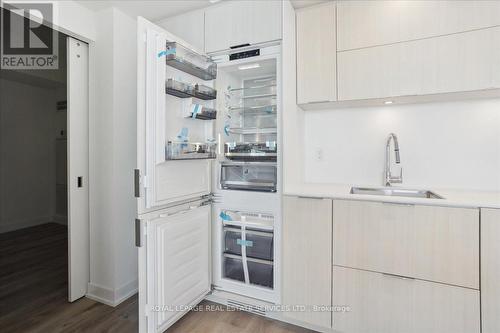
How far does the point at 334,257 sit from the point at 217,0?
6.82 ft

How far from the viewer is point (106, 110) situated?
2.16 m

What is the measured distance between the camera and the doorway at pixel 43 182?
2.18m

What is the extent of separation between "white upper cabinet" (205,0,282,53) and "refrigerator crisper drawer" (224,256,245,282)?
1.78 metres

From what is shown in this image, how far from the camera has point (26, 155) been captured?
4445 mm

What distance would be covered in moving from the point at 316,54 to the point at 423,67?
0.73 m

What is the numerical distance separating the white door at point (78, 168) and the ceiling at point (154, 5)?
0.35m

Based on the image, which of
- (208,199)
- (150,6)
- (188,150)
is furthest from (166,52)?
(208,199)

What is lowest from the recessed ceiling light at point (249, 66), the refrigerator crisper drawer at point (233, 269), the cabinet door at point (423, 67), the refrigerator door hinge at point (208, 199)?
the refrigerator crisper drawer at point (233, 269)

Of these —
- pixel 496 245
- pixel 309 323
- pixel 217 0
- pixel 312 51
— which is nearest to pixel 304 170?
pixel 312 51

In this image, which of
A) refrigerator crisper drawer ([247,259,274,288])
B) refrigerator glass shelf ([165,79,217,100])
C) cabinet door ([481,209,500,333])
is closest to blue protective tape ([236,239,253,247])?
refrigerator crisper drawer ([247,259,274,288])

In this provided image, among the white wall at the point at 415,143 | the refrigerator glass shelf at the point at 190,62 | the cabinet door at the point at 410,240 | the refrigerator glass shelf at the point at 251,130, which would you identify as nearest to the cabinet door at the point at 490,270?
the cabinet door at the point at 410,240

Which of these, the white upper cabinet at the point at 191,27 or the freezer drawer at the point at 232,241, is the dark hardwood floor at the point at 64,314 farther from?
the white upper cabinet at the point at 191,27

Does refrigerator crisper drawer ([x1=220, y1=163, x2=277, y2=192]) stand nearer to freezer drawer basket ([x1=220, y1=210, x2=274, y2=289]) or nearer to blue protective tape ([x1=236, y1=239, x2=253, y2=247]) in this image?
freezer drawer basket ([x1=220, y1=210, x2=274, y2=289])

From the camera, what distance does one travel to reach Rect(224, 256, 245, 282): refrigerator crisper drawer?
2264 millimetres
